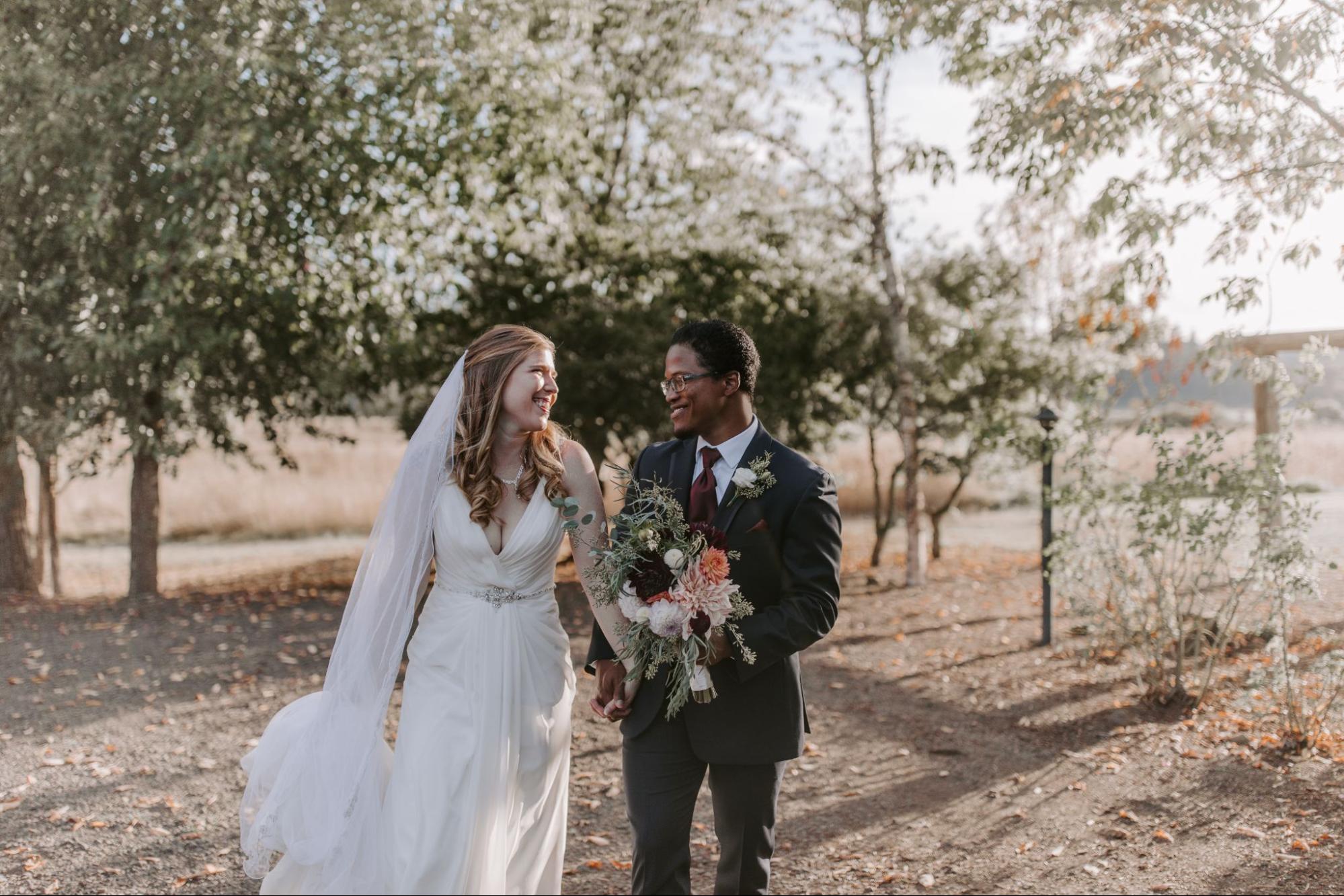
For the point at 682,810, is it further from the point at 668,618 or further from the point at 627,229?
the point at 627,229

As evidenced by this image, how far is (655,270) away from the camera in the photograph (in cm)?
1356

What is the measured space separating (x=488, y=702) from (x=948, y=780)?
13.7 ft

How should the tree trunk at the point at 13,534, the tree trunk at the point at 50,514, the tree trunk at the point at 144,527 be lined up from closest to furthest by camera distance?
the tree trunk at the point at 144,527
the tree trunk at the point at 13,534
the tree trunk at the point at 50,514

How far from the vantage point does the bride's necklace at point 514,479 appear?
366 centimetres

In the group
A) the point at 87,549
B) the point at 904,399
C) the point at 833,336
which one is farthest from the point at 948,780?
the point at 87,549

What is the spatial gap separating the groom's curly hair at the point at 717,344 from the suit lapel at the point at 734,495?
21cm

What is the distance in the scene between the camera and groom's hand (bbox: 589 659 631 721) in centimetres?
349

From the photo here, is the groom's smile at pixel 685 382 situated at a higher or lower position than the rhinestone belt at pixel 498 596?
higher

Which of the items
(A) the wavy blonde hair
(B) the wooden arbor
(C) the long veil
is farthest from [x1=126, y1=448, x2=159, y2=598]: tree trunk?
(B) the wooden arbor

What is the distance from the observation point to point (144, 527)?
12.2m

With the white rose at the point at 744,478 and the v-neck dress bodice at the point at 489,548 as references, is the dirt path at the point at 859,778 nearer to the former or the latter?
the v-neck dress bodice at the point at 489,548

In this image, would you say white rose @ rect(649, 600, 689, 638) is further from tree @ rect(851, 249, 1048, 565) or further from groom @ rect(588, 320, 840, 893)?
tree @ rect(851, 249, 1048, 565)

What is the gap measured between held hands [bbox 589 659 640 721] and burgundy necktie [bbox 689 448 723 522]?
0.57m

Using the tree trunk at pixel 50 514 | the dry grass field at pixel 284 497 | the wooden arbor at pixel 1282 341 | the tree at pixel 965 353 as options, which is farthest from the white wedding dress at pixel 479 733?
the dry grass field at pixel 284 497
